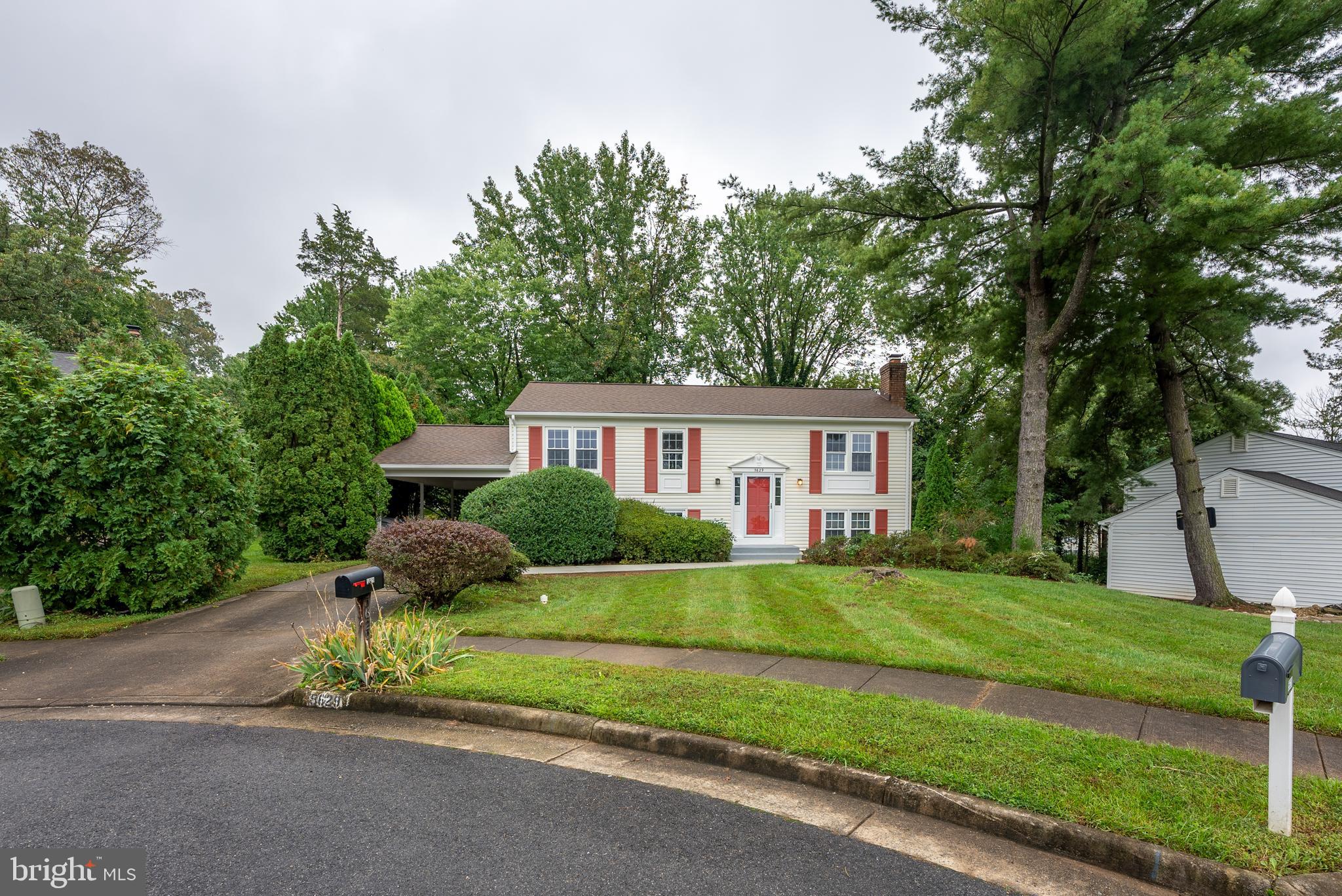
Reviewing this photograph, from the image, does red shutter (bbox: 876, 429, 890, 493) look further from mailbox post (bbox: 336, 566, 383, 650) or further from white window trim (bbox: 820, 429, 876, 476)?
mailbox post (bbox: 336, 566, 383, 650)

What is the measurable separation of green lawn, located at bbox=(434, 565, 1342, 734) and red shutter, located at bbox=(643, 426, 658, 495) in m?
6.38

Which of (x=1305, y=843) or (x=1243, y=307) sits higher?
(x=1243, y=307)

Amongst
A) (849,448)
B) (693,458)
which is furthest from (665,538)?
(849,448)

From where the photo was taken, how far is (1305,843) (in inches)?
97.4

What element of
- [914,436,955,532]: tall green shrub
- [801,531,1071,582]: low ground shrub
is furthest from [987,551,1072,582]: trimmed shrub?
[914,436,955,532]: tall green shrub

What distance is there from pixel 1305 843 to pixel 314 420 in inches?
609

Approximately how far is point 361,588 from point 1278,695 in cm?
A: 555

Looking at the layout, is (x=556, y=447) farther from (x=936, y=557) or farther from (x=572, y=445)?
(x=936, y=557)

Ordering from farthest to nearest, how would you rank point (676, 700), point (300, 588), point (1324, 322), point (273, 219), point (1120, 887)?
point (273, 219) < point (1324, 322) < point (300, 588) < point (676, 700) < point (1120, 887)

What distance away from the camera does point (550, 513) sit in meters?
12.9

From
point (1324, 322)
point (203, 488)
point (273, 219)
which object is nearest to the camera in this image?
point (203, 488)

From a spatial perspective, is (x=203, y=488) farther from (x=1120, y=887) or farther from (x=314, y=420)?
(x=1120, y=887)

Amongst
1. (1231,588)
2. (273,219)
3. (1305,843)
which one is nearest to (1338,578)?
(1231,588)

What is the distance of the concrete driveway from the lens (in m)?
4.95
